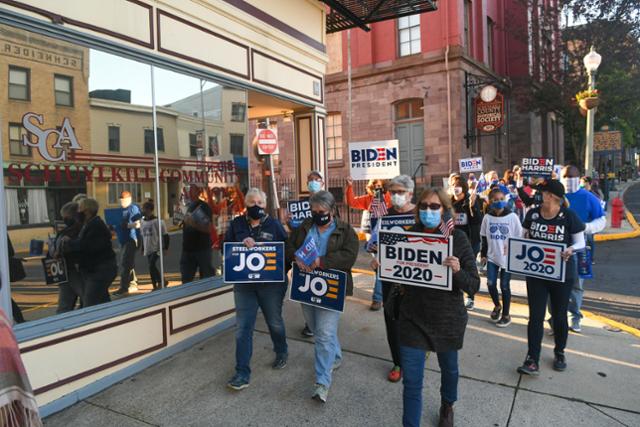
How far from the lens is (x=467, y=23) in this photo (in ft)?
62.5

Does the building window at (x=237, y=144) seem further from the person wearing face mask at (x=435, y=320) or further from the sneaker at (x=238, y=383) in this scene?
the person wearing face mask at (x=435, y=320)

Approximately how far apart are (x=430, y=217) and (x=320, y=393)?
1797mm

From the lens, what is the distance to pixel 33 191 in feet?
12.5

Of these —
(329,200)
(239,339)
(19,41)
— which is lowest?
(239,339)

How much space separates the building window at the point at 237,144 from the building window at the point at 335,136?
14.0 metres

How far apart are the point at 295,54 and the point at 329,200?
4.14 m

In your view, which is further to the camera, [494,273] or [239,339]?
[494,273]

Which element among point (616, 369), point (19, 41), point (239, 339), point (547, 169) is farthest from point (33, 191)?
point (547, 169)

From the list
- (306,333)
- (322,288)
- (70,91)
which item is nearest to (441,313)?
(322,288)

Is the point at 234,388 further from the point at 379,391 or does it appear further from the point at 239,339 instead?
the point at 379,391

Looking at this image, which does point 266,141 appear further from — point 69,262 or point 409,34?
point 409,34

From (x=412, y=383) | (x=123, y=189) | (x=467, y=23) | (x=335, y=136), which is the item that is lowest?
(x=412, y=383)

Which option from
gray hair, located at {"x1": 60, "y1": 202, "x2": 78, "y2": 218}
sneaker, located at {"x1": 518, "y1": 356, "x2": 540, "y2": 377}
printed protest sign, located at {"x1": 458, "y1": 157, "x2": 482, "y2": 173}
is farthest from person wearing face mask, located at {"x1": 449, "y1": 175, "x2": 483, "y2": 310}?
printed protest sign, located at {"x1": 458, "y1": 157, "x2": 482, "y2": 173}

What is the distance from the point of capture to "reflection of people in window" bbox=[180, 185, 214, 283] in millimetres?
5383
